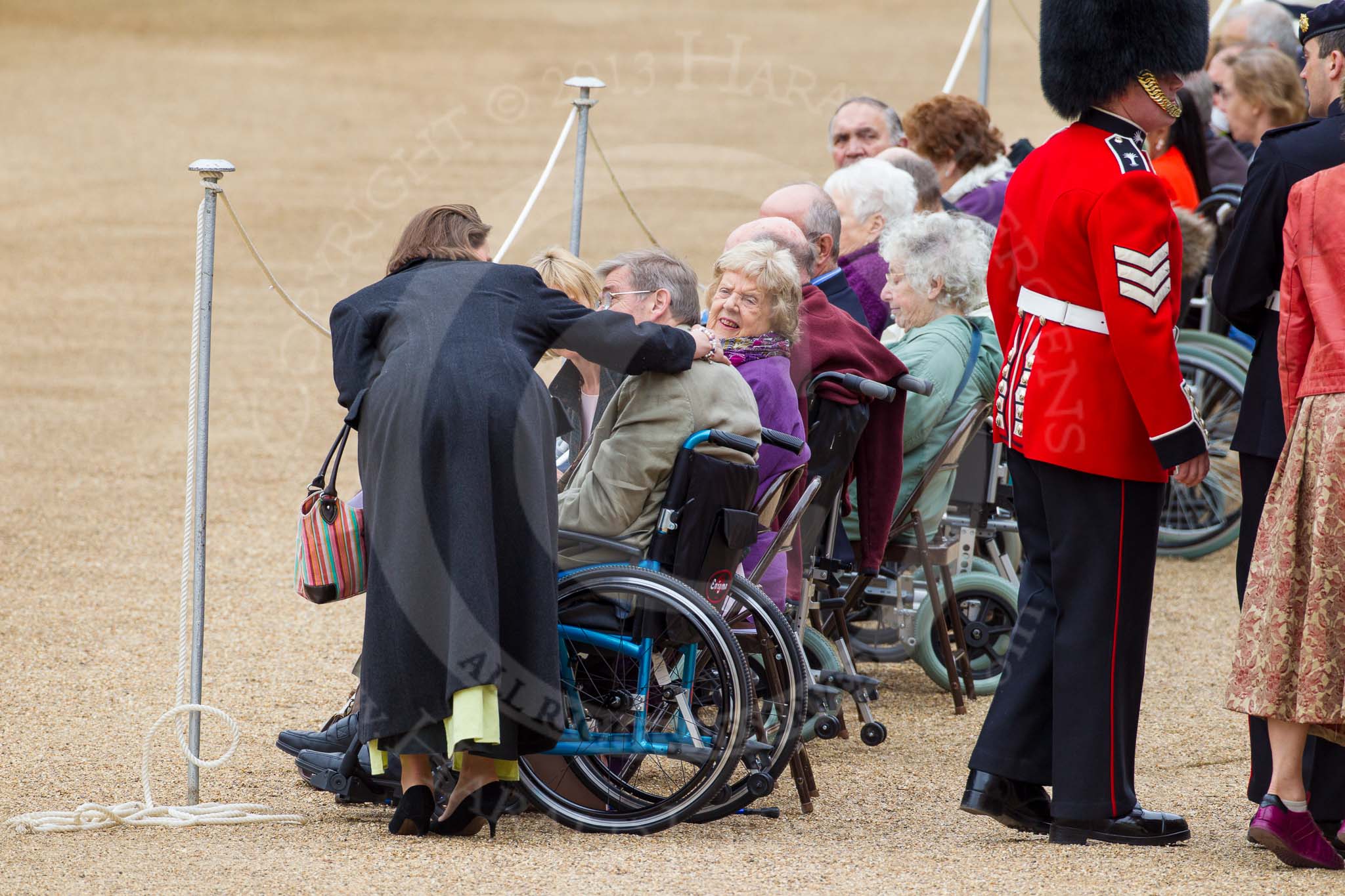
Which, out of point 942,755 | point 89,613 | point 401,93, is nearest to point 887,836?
point 942,755

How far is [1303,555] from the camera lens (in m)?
2.89

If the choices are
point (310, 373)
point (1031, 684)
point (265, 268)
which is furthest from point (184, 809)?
point (310, 373)

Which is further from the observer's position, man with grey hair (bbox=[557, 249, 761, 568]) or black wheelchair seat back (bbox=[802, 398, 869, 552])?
black wheelchair seat back (bbox=[802, 398, 869, 552])

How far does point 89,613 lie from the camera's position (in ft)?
15.7

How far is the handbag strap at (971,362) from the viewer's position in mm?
4191

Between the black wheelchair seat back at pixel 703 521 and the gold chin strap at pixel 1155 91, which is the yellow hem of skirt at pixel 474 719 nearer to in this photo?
the black wheelchair seat back at pixel 703 521

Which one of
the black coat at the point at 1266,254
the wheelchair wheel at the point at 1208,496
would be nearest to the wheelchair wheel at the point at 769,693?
the black coat at the point at 1266,254

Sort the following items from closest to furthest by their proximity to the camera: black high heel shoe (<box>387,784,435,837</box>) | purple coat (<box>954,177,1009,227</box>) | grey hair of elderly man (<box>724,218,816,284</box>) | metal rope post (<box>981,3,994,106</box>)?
black high heel shoe (<box>387,784,435,837</box>) → grey hair of elderly man (<box>724,218,816,284</box>) → purple coat (<box>954,177,1009,227</box>) → metal rope post (<box>981,3,994,106</box>)

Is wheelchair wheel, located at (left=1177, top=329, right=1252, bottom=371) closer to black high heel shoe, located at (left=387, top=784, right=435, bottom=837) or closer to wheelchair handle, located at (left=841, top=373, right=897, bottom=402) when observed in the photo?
wheelchair handle, located at (left=841, top=373, right=897, bottom=402)

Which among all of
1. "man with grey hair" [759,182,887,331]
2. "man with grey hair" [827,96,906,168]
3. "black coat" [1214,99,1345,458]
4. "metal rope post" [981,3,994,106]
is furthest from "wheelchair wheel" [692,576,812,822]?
"metal rope post" [981,3,994,106]

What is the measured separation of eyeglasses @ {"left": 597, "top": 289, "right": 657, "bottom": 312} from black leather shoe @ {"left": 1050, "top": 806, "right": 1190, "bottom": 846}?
4.23 ft

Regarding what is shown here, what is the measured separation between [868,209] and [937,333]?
713 millimetres

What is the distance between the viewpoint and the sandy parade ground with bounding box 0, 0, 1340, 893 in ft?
9.78

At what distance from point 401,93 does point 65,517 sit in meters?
10.5
